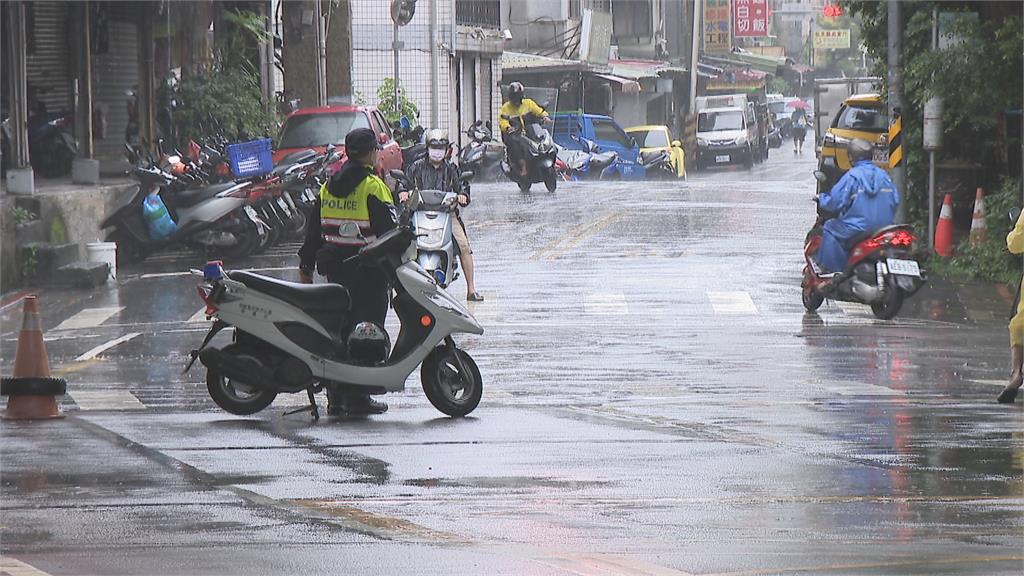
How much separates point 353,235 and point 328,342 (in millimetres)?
776

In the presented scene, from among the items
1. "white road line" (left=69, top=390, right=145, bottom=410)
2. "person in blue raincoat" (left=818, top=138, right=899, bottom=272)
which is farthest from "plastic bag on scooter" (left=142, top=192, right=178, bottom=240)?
"white road line" (left=69, top=390, right=145, bottom=410)

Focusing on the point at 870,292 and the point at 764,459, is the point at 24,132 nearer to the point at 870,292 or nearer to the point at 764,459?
the point at 870,292

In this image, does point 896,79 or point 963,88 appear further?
point 896,79

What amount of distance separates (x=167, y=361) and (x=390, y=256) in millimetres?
3906

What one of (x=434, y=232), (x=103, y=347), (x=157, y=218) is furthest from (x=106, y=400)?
(x=157, y=218)

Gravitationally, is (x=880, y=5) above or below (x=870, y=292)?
above

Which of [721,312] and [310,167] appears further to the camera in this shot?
[310,167]

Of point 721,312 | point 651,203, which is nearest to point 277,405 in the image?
point 721,312

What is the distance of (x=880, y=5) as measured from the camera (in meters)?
25.0

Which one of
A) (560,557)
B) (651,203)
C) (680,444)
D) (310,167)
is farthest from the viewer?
(651,203)

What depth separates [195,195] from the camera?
22.9m

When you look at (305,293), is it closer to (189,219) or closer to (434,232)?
(434,232)

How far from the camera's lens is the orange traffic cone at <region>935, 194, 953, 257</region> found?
22.6m

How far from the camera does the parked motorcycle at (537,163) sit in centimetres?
3378
